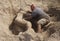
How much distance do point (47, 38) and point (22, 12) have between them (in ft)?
6.79

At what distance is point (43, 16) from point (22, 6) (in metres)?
1.37

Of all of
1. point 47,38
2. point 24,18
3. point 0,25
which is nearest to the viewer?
point 47,38

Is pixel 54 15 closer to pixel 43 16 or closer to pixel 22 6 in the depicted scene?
pixel 43 16

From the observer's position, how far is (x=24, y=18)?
8.38 meters

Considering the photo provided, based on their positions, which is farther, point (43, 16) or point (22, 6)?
point (22, 6)

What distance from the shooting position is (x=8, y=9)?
28.3ft

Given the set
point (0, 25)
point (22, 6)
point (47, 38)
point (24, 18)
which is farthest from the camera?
point (22, 6)

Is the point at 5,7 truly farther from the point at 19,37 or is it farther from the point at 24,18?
the point at 19,37

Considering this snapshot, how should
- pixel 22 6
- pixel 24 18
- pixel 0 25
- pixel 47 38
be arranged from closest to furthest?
1. pixel 47 38
2. pixel 0 25
3. pixel 24 18
4. pixel 22 6

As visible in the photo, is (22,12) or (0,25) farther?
(22,12)

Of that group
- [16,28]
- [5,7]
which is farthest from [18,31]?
[5,7]

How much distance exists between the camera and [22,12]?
870 centimetres

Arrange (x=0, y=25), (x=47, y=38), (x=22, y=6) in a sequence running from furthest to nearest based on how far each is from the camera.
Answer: (x=22, y=6) → (x=0, y=25) → (x=47, y=38)

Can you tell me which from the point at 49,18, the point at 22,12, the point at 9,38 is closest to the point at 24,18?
the point at 22,12
